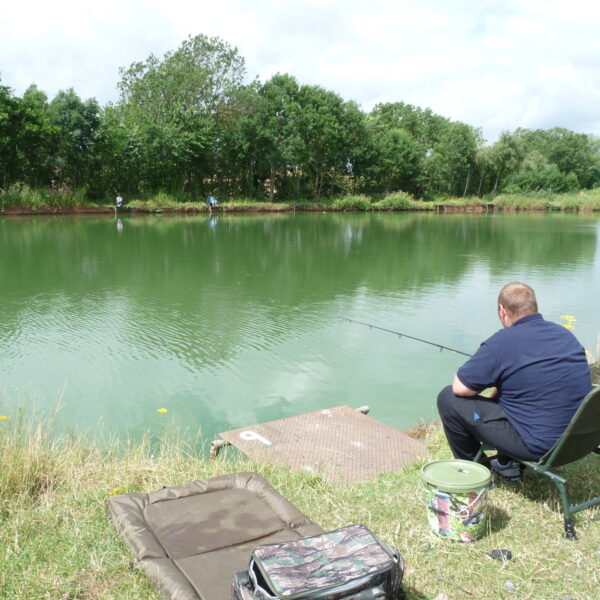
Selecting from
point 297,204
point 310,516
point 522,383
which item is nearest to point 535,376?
point 522,383

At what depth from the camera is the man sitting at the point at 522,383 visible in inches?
109

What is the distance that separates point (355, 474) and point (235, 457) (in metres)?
0.96

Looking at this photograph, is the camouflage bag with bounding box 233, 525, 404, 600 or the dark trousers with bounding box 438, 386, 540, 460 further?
the dark trousers with bounding box 438, 386, 540, 460

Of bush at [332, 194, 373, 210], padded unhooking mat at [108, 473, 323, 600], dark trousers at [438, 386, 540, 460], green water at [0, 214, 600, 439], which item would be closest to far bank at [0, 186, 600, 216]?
bush at [332, 194, 373, 210]

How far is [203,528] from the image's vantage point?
264 centimetres

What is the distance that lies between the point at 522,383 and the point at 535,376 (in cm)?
7

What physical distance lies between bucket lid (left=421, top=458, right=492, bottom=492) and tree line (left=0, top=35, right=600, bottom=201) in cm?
3012

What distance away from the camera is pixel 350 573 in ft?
6.33

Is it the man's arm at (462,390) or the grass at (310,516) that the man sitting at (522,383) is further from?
the grass at (310,516)

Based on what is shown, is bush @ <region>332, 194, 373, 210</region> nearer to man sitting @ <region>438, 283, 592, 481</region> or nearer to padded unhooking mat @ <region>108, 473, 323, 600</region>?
man sitting @ <region>438, 283, 592, 481</region>

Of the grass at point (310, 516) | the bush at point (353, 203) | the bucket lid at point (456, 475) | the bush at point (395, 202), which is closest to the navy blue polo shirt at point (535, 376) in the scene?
the bucket lid at point (456, 475)

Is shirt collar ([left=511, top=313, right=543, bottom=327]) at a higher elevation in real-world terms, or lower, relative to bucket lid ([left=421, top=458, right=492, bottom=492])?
higher

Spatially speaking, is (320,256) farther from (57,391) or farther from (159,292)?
(57,391)

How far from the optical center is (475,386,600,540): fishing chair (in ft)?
8.30
